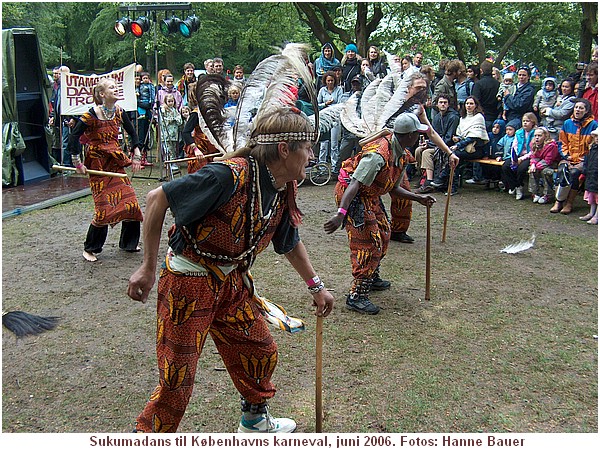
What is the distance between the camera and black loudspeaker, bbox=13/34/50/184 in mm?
11188

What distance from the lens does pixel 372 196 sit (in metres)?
5.27

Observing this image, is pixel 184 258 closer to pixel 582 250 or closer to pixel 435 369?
pixel 435 369

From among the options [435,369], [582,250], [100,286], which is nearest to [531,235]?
[582,250]

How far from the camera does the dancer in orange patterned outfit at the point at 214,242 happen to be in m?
2.75

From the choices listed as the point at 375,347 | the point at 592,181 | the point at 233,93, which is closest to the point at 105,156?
the point at 233,93

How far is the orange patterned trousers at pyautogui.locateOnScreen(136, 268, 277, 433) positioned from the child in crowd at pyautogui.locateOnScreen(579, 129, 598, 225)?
22.1 ft

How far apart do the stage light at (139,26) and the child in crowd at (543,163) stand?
7.35 meters

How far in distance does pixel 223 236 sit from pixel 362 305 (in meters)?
2.73

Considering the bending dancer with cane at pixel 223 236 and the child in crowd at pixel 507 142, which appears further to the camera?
the child in crowd at pixel 507 142

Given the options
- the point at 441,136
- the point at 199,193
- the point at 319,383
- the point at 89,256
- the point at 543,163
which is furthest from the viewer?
the point at 441,136

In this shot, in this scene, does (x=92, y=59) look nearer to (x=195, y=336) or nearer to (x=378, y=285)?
(x=378, y=285)

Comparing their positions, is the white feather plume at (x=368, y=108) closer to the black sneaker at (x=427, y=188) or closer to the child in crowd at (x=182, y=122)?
the black sneaker at (x=427, y=188)

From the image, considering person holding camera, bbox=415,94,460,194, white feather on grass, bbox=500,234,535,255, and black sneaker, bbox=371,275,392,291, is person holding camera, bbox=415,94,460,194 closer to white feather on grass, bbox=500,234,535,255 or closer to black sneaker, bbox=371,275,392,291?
white feather on grass, bbox=500,234,535,255

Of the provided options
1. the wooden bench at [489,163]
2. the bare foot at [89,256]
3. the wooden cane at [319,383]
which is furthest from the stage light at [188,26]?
the wooden cane at [319,383]
